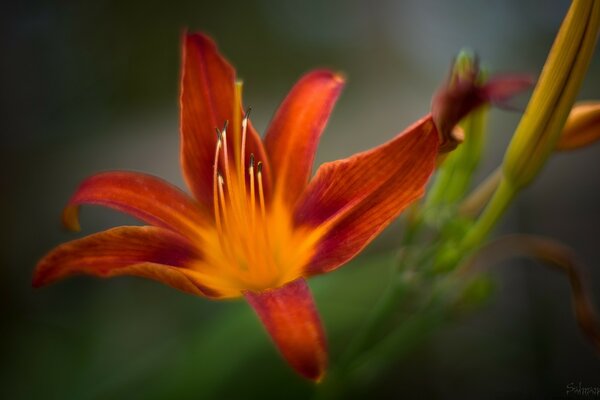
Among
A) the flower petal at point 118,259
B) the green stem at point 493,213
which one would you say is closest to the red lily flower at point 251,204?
the flower petal at point 118,259

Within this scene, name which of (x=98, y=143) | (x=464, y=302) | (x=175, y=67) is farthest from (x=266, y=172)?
(x=175, y=67)

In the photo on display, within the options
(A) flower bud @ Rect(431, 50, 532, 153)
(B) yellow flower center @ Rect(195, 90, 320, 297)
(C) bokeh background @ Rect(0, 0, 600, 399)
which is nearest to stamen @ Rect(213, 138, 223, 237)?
(B) yellow flower center @ Rect(195, 90, 320, 297)

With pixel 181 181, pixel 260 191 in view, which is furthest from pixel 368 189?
pixel 181 181

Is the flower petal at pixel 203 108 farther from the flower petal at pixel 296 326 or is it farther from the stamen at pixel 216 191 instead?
the flower petal at pixel 296 326

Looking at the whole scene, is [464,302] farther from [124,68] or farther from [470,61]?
[124,68]

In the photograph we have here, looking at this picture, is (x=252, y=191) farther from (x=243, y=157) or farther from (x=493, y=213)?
(x=493, y=213)

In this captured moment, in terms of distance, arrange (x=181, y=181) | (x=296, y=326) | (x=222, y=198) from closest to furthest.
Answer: (x=296, y=326)
(x=222, y=198)
(x=181, y=181)

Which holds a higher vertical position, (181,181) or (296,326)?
(181,181)
